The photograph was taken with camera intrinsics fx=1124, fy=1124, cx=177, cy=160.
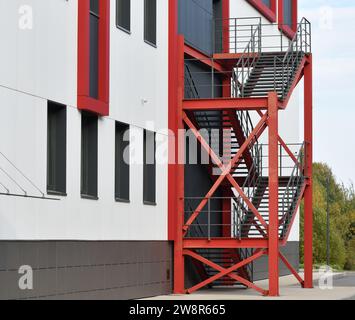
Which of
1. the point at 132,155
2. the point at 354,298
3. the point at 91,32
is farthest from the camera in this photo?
the point at 354,298

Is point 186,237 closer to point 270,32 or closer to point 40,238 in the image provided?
point 40,238

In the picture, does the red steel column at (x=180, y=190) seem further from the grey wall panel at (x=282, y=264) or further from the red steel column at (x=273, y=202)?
the grey wall panel at (x=282, y=264)

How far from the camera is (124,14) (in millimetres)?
29641

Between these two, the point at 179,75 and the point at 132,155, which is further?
the point at 179,75

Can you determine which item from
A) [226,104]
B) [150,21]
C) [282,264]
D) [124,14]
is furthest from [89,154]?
[282,264]

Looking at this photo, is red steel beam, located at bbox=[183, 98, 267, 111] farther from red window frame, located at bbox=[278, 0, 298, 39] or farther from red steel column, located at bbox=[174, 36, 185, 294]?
red window frame, located at bbox=[278, 0, 298, 39]

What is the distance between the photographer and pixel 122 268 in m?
28.3

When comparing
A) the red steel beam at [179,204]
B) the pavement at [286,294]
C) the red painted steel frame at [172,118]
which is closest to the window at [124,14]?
the red painted steel frame at [172,118]

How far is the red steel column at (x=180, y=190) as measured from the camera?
31906 mm

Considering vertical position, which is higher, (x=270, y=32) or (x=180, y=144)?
(x=270, y=32)

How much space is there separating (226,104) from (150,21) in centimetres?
320

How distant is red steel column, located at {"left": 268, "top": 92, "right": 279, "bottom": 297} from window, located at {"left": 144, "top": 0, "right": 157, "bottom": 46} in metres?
3.68
